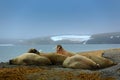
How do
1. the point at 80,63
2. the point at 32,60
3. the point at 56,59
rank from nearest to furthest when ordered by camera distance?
the point at 80,63 < the point at 32,60 < the point at 56,59

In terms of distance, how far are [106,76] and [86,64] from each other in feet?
6.66

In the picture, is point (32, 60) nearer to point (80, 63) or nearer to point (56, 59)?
point (56, 59)

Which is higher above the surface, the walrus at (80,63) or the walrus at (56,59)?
the walrus at (56,59)

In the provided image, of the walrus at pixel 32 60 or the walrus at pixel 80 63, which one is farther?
the walrus at pixel 32 60

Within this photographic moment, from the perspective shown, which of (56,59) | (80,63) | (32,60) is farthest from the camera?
(56,59)

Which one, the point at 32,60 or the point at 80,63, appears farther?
the point at 32,60

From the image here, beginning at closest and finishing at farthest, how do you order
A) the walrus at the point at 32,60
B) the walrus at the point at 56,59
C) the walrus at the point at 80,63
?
1. the walrus at the point at 80,63
2. the walrus at the point at 32,60
3. the walrus at the point at 56,59

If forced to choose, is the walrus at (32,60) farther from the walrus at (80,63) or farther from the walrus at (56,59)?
the walrus at (80,63)

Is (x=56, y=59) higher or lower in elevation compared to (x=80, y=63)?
higher

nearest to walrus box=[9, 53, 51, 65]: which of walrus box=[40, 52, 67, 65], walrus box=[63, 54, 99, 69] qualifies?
walrus box=[40, 52, 67, 65]

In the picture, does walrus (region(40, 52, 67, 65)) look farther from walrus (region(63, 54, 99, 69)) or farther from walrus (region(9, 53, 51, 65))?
walrus (region(63, 54, 99, 69))

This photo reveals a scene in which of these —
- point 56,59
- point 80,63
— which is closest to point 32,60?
point 56,59

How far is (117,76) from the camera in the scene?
22.5ft

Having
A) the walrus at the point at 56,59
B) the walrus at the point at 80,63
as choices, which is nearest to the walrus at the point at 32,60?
the walrus at the point at 56,59
